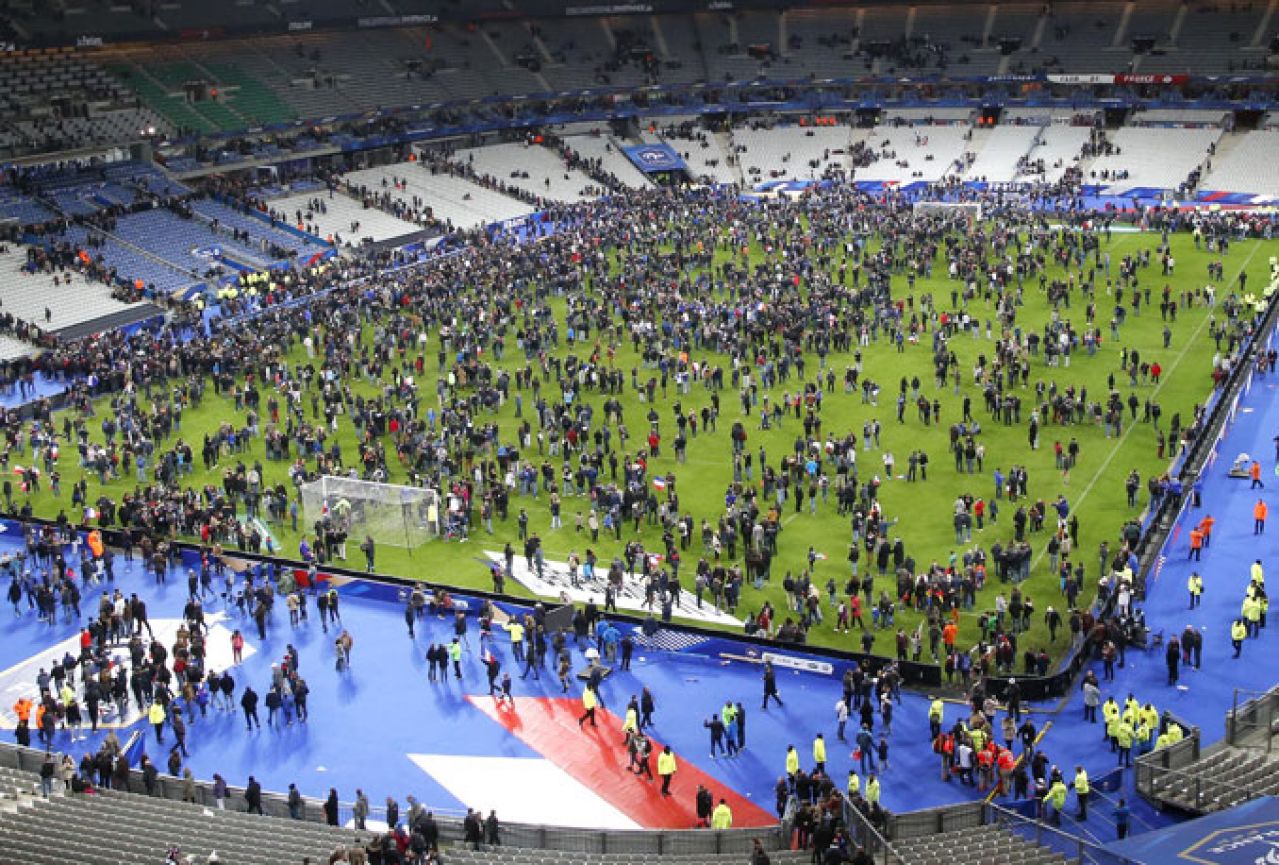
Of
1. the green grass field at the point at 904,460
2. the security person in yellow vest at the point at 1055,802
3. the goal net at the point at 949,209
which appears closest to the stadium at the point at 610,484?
the security person in yellow vest at the point at 1055,802

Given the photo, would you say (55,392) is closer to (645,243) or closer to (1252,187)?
(645,243)

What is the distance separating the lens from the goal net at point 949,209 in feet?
233

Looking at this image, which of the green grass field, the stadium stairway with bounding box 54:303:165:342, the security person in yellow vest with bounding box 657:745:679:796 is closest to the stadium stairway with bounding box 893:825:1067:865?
the security person in yellow vest with bounding box 657:745:679:796

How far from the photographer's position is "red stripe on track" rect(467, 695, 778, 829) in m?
25.5

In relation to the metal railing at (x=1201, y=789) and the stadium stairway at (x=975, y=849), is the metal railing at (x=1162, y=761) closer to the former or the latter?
the metal railing at (x=1201, y=789)

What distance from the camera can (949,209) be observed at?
72375 mm

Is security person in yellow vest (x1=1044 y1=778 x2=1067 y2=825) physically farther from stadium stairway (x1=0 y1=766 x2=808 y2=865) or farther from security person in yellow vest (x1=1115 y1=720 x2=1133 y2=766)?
stadium stairway (x1=0 y1=766 x2=808 y2=865)

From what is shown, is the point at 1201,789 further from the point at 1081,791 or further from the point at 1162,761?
the point at 1081,791

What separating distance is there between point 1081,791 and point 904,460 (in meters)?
19.0

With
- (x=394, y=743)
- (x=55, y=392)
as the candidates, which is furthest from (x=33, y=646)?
(x=55, y=392)

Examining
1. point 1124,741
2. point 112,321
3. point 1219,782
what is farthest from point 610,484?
point 112,321

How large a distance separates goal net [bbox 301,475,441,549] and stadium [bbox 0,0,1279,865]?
0.14 meters

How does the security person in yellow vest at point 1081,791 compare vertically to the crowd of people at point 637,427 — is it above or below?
below

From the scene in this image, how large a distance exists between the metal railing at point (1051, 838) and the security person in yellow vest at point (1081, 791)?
47.3 inches
